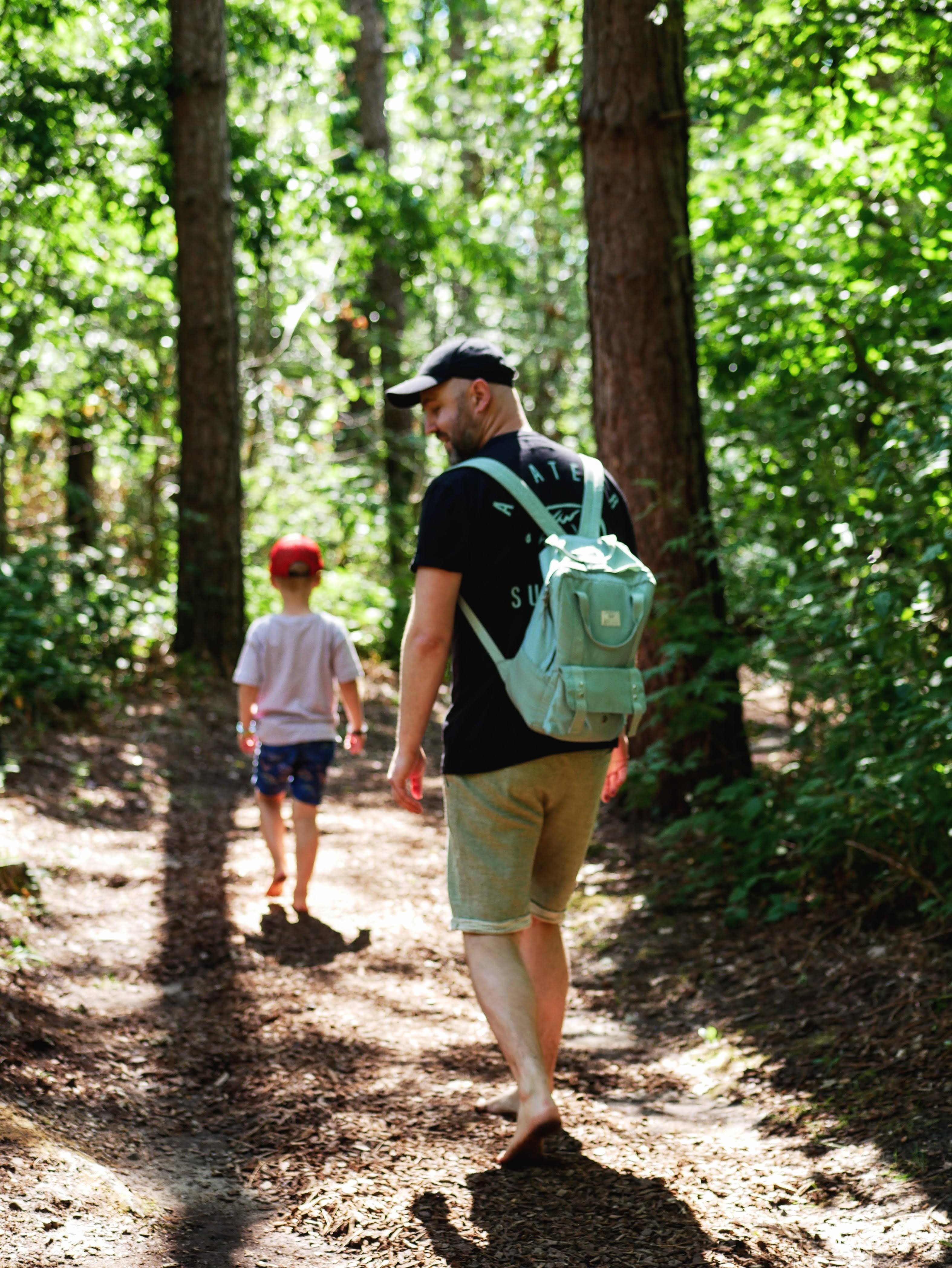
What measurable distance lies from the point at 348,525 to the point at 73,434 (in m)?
3.60

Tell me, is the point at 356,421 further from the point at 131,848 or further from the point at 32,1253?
the point at 32,1253

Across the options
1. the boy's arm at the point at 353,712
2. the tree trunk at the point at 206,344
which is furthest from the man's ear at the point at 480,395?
the tree trunk at the point at 206,344

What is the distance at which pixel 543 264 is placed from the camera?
1791 cm

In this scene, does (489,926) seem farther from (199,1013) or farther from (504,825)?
(199,1013)

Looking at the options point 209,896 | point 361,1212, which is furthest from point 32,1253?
point 209,896

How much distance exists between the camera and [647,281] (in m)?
7.05

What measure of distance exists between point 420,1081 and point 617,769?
131 centimetres

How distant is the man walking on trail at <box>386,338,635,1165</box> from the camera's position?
329 centimetres

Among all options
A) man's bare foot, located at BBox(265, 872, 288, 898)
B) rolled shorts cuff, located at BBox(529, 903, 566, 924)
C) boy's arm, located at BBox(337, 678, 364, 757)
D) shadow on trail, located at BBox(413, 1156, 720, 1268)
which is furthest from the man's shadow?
man's bare foot, located at BBox(265, 872, 288, 898)

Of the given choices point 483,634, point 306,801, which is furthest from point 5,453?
point 483,634

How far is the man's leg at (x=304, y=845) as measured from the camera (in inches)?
227

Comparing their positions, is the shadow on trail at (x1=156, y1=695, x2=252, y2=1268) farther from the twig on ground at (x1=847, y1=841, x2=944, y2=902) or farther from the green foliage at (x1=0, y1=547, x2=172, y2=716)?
the twig on ground at (x1=847, y1=841, x2=944, y2=902)

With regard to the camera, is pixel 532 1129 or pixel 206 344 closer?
pixel 532 1129

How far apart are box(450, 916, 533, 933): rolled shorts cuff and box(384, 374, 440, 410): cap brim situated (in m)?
1.47
